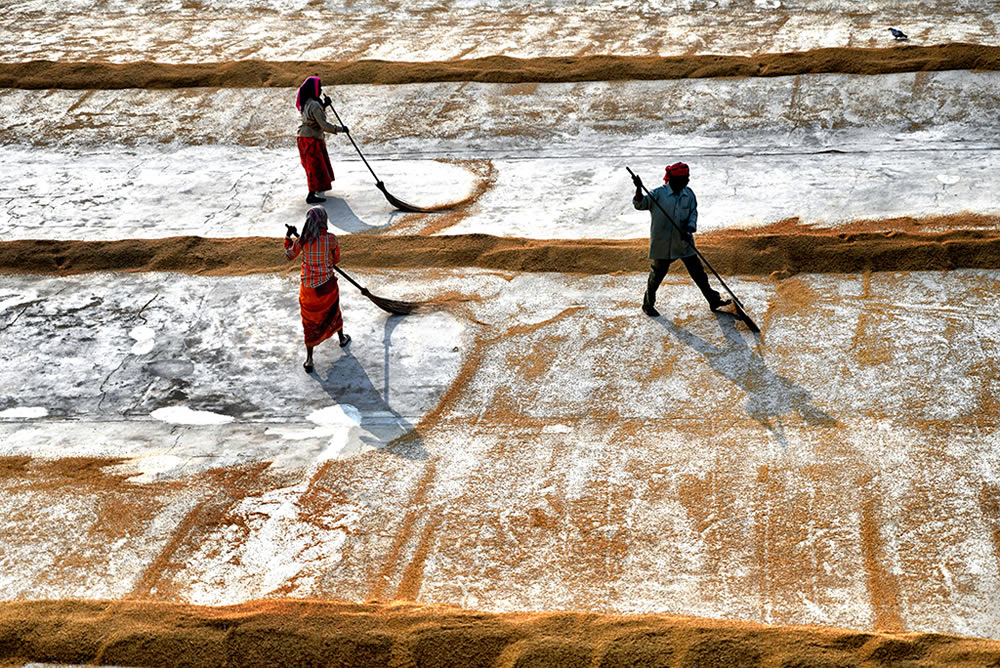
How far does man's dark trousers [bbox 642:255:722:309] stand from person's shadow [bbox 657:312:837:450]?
20cm

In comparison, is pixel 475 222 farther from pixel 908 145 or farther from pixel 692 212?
pixel 908 145

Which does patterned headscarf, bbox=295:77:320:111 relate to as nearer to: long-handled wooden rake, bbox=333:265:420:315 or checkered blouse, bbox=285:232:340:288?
long-handled wooden rake, bbox=333:265:420:315

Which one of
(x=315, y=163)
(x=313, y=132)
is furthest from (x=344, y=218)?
(x=313, y=132)

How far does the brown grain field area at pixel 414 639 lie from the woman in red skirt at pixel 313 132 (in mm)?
6103

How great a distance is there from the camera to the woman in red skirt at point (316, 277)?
800 centimetres

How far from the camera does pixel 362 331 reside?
8922 mm

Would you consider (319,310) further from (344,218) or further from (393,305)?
(344,218)

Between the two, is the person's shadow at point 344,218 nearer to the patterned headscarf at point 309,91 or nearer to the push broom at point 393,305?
the patterned headscarf at point 309,91

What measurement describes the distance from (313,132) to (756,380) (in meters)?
5.59

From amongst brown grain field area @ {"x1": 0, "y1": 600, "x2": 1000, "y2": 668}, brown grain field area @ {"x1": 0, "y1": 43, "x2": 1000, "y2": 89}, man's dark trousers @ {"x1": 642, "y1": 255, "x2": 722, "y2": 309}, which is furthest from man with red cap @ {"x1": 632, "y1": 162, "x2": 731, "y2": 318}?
brown grain field area @ {"x1": 0, "y1": 43, "x2": 1000, "y2": 89}

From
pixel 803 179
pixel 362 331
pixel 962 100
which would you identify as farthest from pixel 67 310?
pixel 962 100

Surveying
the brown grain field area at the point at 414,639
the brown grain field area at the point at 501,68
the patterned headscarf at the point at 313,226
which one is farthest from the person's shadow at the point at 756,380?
the brown grain field area at the point at 501,68

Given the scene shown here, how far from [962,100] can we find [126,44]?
12101 mm

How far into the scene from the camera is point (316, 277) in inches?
320
